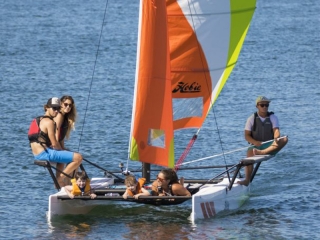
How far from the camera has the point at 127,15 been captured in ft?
173

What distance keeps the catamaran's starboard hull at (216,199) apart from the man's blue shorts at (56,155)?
2216mm

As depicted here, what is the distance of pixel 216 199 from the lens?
58.7 ft

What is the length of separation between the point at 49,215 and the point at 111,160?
5.84 meters

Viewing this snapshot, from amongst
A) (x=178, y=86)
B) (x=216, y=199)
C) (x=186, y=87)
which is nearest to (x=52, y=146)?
(x=216, y=199)

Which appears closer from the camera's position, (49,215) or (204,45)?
(49,215)

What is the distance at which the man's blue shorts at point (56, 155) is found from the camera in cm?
1788

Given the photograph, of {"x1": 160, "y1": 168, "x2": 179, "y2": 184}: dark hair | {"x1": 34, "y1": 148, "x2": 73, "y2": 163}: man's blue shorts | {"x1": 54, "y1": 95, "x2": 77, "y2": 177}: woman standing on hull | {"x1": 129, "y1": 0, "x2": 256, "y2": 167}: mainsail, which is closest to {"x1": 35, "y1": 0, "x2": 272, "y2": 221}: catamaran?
{"x1": 129, "y1": 0, "x2": 256, "y2": 167}: mainsail

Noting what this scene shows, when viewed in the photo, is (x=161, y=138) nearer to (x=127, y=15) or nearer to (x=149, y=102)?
(x=149, y=102)

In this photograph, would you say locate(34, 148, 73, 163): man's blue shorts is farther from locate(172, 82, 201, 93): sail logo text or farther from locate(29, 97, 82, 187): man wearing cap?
locate(172, 82, 201, 93): sail logo text

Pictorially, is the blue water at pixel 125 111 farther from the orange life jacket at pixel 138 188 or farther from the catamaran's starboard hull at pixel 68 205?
the orange life jacket at pixel 138 188

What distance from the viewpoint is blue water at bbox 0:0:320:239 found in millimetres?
18125

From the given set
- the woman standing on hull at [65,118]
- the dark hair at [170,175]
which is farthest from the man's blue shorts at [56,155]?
the dark hair at [170,175]

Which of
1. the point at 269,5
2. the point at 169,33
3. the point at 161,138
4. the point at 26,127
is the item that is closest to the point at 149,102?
the point at 161,138

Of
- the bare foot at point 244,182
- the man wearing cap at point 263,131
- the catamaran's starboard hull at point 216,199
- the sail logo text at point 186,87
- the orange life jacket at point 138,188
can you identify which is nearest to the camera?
the orange life jacket at point 138,188
